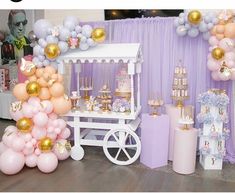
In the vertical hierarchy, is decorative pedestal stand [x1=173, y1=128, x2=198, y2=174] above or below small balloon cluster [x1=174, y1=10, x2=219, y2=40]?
below

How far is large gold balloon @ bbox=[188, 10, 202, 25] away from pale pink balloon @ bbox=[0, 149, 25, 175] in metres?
2.40

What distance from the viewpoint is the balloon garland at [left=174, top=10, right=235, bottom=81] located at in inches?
135

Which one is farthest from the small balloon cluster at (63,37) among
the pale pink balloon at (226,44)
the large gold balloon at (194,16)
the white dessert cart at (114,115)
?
the pale pink balloon at (226,44)

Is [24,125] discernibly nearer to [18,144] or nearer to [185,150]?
[18,144]

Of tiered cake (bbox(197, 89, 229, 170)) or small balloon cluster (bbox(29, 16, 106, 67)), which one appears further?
small balloon cluster (bbox(29, 16, 106, 67))

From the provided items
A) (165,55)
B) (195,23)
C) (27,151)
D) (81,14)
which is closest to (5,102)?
(81,14)

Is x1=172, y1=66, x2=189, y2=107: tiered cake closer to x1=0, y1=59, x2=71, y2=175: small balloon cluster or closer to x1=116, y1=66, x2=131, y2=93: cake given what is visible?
x1=116, y1=66, x2=131, y2=93: cake

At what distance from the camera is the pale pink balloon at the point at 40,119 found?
336 centimetres

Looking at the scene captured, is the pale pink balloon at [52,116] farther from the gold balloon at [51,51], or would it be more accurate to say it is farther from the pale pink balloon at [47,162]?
the gold balloon at [51,51]

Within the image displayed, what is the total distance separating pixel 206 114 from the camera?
3486 millimetres

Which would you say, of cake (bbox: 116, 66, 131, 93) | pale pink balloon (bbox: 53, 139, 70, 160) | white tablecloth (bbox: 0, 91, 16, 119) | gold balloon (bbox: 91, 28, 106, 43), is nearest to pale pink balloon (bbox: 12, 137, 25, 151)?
pale pink balloon (bbox: 53, 139, 70, 160)

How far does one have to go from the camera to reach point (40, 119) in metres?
3.36

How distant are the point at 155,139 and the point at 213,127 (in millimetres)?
666
